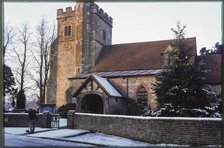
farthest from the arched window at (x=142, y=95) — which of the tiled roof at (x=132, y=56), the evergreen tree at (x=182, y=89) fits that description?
the evergreen tree at (x=182, y=89)

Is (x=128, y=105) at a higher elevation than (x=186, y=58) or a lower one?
lower

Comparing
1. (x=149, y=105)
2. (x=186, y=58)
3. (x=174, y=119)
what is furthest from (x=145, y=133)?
(x=149, y=105)

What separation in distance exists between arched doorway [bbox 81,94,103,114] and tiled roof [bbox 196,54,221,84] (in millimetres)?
10041

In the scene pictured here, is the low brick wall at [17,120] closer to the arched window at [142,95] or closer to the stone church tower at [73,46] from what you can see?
the arched window at [142,95]

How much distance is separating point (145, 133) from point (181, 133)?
188 centimetres

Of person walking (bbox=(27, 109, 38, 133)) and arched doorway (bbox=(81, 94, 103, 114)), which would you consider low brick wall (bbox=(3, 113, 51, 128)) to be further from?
arched doorway (bbox=(81, 94, 103, 114))

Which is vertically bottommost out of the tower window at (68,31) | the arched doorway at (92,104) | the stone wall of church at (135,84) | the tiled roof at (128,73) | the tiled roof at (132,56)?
the arched doorway at (92,104)

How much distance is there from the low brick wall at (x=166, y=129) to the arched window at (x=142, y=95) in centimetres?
1204

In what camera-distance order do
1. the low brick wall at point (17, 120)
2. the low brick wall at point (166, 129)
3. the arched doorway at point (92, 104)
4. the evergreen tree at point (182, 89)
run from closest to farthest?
1. the low brick wall at point (166, 129)
2. the evergreen tree at point (182, 89)
3. the low brick wall at point (17, 120)
4. the arched doorway at point (92, 104)

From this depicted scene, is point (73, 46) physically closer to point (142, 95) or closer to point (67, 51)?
point (67, 51)

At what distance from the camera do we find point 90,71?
33.6m

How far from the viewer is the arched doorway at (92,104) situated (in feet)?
87.5

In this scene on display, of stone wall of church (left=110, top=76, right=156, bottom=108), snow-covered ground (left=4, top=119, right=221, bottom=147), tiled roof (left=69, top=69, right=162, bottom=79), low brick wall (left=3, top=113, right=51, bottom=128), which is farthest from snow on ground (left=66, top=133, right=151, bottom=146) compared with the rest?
tiled roof (left=69, top=69, right=162, bottom=79)

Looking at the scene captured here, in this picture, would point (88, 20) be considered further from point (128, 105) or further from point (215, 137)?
point (215, 137)
